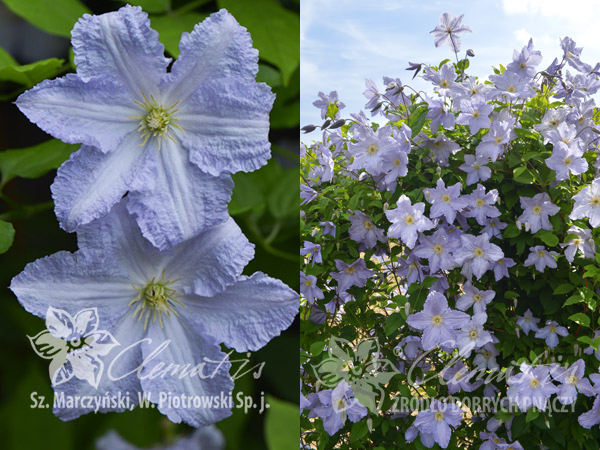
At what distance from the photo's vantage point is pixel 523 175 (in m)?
1.45

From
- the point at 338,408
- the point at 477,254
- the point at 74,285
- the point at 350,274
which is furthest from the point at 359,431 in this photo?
the point at 74,285

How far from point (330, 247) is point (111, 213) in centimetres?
101

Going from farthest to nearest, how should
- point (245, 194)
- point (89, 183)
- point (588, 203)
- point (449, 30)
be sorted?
point (449, 30), point (588, 203), point (245, 194), point (89, 183)

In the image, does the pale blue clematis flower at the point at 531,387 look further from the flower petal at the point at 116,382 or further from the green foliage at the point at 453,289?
the flower petal at the point at 116,382

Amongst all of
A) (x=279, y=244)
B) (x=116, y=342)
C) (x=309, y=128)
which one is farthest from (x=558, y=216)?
(x=116, y=342)

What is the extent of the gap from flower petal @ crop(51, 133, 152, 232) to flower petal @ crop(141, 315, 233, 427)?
149 millimetres

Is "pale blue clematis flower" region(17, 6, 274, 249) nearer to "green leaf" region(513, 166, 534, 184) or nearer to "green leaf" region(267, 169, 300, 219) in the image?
"green leaf" region(267, 169, 300, 219)

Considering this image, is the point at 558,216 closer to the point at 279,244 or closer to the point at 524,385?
the point at 524,385

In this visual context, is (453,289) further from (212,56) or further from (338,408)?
(212,56)

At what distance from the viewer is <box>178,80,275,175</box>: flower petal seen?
2.01 ft

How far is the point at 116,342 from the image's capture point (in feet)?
2.04

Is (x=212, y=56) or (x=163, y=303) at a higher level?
(x=212, y=56)

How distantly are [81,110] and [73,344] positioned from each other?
26 cm

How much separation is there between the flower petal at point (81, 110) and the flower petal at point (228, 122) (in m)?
0.07
